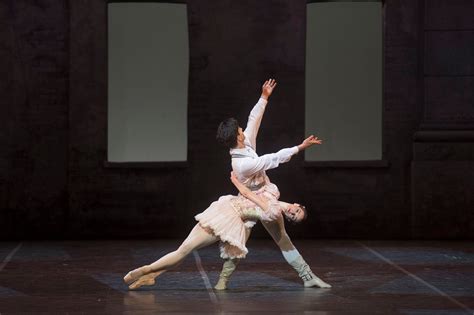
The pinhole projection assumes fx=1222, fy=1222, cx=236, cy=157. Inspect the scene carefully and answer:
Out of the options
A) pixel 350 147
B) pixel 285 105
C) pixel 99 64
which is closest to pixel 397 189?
pixel 350 147

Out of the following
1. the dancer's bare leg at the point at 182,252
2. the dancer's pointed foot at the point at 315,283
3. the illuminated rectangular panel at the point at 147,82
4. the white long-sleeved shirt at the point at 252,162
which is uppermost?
the illuminated rectangular panel at the point at 147,82

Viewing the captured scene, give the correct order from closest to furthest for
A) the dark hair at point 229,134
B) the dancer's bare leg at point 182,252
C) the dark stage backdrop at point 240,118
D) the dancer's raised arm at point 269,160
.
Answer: the dancer's raised arm at point 269,160, the dark hair at point 229,134, the dancer's bare leg at point 182,252, the dark stage backdrop at point 240,118

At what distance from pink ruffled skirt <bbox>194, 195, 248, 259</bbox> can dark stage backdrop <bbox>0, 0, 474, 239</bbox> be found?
561 centimetres

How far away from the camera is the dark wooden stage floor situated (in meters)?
10.9

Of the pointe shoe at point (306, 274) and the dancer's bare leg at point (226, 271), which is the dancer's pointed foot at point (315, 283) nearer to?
the pointe shoe at point (306, 274)

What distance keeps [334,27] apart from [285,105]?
4.37 ft

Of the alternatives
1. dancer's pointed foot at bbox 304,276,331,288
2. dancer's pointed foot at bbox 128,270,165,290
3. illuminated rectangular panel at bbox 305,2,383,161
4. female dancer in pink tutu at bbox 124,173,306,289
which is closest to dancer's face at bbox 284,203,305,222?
female dancer in pink tutu at bbox 124,173,306,289

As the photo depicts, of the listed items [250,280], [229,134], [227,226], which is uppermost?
[229,134]

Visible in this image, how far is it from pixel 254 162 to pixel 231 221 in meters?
0.61

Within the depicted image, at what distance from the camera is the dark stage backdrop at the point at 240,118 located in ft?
56.3

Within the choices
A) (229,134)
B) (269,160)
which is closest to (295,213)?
(269,160)

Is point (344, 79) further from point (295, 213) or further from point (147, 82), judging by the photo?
point (295, 213)

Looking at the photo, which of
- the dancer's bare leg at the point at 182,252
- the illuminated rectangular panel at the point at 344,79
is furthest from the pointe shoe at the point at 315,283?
the illuminated rectangular panel at the point at 344,79

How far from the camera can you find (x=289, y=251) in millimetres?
11938
